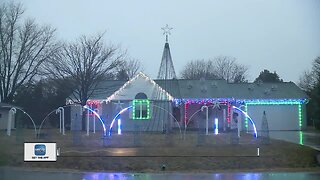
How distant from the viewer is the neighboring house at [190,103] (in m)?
33.8

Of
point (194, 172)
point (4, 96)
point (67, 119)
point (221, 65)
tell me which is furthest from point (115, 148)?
point (221, 65)

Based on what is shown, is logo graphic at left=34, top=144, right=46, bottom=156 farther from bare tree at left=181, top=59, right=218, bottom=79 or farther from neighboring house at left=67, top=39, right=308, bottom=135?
bare tree at left=181, top=59, right=218, bottom=79

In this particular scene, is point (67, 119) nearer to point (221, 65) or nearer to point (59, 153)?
point (59, 153)

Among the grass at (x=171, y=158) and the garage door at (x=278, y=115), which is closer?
the grass at (x=171, y=158)

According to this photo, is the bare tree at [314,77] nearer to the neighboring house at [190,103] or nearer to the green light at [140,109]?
the neighboring house at [190,103]

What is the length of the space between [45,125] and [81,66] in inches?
329

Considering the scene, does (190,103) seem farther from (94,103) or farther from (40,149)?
(40,149)

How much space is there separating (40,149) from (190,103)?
966 inches

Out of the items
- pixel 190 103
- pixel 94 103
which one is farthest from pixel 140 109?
pixel 190 103

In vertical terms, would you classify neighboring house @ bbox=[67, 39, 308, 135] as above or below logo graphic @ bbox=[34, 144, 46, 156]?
above

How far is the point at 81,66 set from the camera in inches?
1410

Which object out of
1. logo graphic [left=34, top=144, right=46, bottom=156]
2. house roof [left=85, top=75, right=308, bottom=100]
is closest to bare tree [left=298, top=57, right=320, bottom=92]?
house roof [left=85, top=75, right=308, bottom=100]

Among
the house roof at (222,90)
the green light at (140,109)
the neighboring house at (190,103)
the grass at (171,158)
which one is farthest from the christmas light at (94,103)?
the grass at (171,158)

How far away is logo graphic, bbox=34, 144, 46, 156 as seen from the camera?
13967 millimetres
